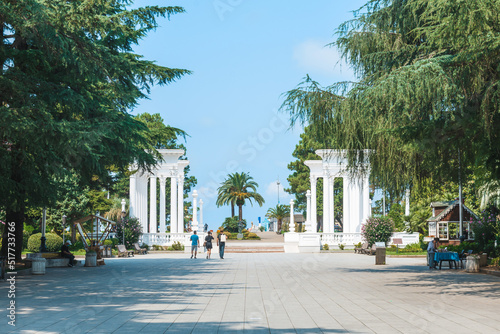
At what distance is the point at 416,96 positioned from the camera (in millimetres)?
15570

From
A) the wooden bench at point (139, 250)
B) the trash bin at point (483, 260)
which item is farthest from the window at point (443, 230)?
the wooden bench at point (139, 250)

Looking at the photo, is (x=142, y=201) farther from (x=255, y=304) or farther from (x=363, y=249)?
(x=255, y=304)

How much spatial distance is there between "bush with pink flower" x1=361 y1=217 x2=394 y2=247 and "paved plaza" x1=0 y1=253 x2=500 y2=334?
884 inches

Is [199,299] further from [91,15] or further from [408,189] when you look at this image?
[408,189]

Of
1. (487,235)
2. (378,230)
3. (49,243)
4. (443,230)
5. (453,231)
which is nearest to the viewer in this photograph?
(487,235)

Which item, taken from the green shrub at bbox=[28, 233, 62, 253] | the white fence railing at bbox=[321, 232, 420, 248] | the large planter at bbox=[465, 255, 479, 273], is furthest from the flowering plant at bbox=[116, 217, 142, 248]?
the large planter at bbox=[465, 255, 479, 273]

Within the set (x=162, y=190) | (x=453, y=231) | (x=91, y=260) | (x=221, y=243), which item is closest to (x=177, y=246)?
(x=162, y=190)

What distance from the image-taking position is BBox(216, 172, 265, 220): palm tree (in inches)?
3211

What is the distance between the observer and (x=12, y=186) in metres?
19.8

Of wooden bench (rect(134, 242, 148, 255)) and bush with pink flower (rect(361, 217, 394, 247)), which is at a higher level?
bush with pink flower (rect(361, 217, 394, 247))

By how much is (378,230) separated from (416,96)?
2857 centimetres

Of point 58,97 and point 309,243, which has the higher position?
point 58,97

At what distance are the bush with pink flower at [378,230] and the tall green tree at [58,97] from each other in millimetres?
22930

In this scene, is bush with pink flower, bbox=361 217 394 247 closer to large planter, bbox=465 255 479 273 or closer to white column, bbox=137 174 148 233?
large planter, bbox=465 255 479 273
